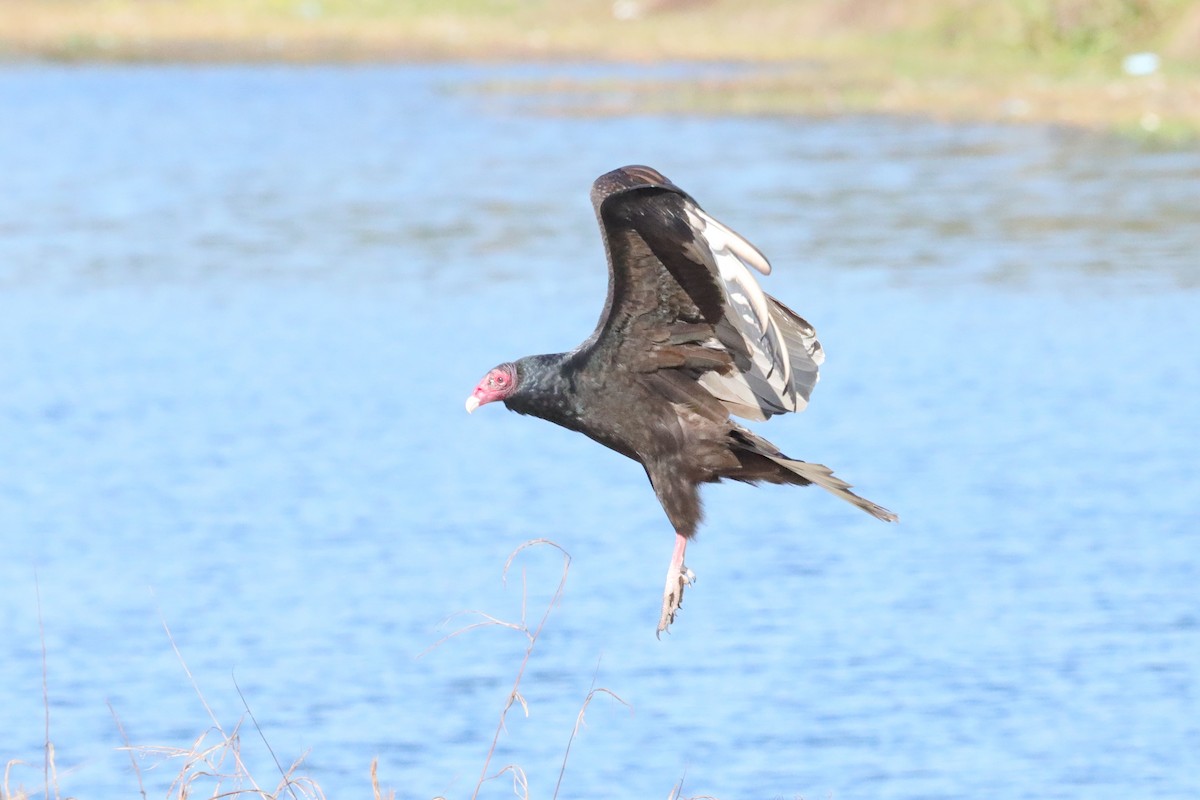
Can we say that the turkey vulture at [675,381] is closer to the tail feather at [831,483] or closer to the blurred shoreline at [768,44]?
the tail feather at [831,483]

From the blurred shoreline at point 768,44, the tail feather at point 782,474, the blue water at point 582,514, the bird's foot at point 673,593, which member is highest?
the tail feather at point 782,474

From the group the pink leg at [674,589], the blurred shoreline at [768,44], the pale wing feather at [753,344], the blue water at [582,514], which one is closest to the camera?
the pale wing feather at [753,344]

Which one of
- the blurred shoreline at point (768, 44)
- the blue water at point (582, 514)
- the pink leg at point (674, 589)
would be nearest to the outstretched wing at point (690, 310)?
the pink leg at point (674, 589)

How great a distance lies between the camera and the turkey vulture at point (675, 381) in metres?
5.25

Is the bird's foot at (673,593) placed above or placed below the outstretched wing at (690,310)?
below

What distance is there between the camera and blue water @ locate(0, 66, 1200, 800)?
827 cm

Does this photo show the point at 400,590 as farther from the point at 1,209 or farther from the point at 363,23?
the point at 363,23

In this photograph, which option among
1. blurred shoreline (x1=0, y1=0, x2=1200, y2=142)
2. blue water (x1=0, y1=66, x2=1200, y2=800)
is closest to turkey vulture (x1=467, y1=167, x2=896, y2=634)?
blue water (x1=0, y1=66, x2=1200, y2=800)

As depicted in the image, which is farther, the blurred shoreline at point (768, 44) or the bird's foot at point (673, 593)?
the blurred shoreline at point (768, 44)

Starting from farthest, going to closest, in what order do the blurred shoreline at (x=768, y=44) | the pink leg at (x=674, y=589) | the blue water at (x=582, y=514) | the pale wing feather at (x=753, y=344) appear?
the blurred shoreline at (x=768, y=44) → the blue water at (x=582, y=514) → the pink leg at (x=674, y=589) → the pale wing feather at (x=753, y=344)

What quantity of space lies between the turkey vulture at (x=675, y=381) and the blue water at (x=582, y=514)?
129 centimetres

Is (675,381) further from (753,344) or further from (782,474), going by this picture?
(782,474)

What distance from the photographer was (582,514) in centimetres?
1130

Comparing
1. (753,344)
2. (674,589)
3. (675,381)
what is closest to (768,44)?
(675,381)
